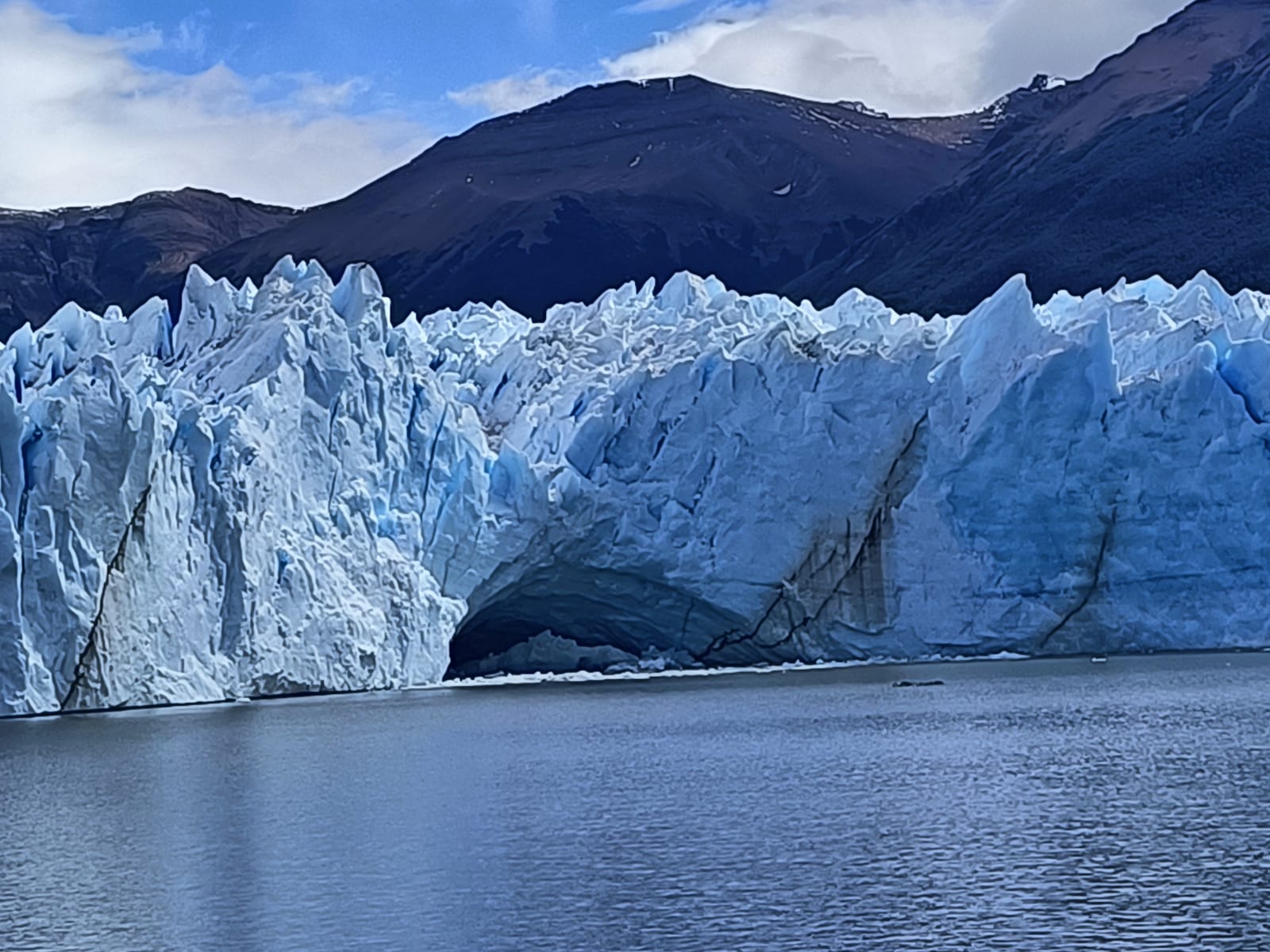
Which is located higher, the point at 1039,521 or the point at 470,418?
the point at 470,418

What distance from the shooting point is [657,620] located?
33.7 metres

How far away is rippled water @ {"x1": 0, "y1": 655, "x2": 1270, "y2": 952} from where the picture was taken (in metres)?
12.1

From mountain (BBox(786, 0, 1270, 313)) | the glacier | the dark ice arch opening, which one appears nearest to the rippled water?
the glacier

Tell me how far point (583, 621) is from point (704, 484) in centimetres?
493

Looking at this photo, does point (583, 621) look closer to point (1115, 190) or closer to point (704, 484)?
point (704, 484)

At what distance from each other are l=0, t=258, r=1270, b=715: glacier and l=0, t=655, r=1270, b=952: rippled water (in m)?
2.56

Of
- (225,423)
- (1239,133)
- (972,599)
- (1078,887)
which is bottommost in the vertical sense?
(1078,887)

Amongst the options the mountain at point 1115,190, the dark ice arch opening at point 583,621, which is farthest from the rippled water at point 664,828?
the mountain at point 1115,190

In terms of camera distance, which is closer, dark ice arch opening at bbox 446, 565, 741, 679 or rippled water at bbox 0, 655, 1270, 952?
rippled water at bbox 0, 655, 1270, 952

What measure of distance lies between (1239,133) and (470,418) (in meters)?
51.7

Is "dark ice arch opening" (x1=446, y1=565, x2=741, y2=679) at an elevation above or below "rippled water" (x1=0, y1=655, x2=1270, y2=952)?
above

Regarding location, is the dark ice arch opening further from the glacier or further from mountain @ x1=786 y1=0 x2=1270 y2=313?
mountain @ x1=786 y1=0 x2=1270 y2=313

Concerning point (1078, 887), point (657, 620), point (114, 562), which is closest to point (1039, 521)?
point (657, 620)

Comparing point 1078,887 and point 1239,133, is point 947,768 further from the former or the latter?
point 1239,133
